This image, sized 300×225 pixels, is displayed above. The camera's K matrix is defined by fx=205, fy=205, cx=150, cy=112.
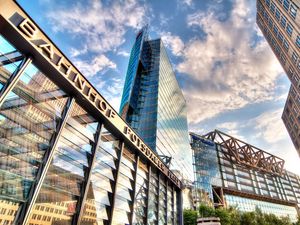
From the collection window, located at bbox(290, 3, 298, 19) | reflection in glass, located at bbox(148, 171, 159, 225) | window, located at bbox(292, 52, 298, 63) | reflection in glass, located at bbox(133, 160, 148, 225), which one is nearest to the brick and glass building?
reflection in glass, located at bbox(133, 160, 148, 225)

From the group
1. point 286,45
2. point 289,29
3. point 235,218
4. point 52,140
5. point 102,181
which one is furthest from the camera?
point 286,45

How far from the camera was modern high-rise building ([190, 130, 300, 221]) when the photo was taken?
261 feet

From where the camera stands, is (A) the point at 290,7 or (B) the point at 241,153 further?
(B) the point at 241,153

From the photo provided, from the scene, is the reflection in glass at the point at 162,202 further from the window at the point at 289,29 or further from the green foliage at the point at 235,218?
the window at the point at 289,29

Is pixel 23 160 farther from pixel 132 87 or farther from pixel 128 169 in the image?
pixel 132 87

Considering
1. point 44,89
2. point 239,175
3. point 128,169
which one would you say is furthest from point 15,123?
point 239,175

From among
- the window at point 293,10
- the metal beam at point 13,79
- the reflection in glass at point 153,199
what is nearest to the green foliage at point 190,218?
the reflection in glass at point 153,199

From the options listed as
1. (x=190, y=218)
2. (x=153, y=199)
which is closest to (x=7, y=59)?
(x=153, y=199)

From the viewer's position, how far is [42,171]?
11.1 m

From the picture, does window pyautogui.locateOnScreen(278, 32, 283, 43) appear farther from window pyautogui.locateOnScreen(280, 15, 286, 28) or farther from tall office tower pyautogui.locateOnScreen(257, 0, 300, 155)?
window pyautogui.locateOnScreen(280, 15, 286, 28)

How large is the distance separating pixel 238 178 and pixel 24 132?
99279 millimetres

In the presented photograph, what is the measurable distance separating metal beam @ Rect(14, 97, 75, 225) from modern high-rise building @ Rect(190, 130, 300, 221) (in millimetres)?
66439

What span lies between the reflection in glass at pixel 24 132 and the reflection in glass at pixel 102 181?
505 centimetres

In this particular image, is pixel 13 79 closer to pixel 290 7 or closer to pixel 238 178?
pixel 290 7
